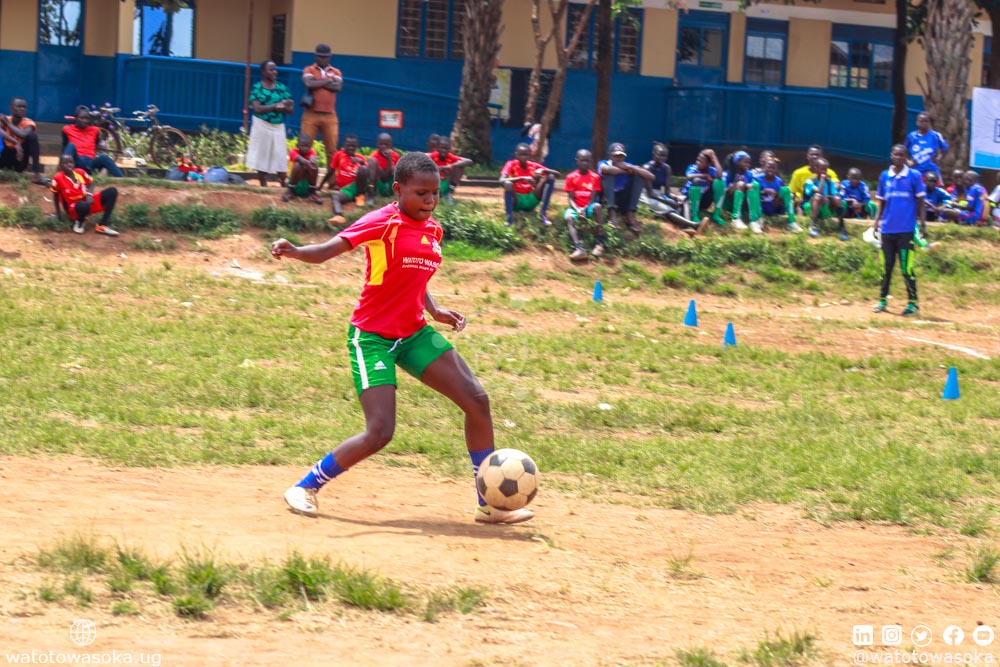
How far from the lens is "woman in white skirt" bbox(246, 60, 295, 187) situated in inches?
775

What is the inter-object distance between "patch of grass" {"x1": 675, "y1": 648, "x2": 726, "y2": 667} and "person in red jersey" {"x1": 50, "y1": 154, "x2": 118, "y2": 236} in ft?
44.1

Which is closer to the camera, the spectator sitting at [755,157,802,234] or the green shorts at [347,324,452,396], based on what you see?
the green shorts at [347,324,452,396]

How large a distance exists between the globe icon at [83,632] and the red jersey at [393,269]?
8.00 feet

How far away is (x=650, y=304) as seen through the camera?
17.0m

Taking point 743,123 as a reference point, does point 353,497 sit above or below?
below

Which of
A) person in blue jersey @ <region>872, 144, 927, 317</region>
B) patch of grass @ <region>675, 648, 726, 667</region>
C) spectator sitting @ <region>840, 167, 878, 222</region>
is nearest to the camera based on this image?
patch of grass @ <region>675, 648, 726, 667</region>

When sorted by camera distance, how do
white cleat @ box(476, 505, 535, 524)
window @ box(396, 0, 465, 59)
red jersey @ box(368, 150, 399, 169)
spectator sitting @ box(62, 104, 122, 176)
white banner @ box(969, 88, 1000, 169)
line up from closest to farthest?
white cleat @ box(476, 505, 535, 524)
spectator sitting @ box(62, 104, 122, 176)
red jersey @ box(368, 150, 399, 169)
white banner @ box(969, 88, 1000, 169)
window @ box(396, 0, 465, 59)

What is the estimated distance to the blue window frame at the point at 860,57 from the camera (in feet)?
105

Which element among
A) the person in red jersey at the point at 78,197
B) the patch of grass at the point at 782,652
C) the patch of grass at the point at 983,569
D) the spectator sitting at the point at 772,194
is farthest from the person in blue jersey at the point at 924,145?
the patch of grass at the point at 782,652

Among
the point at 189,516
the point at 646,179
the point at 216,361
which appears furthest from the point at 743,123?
the point at 189,516

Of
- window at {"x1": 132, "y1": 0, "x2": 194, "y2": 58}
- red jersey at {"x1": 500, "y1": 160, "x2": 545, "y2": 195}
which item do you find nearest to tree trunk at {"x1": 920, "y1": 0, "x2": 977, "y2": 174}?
red jersey at {"x1": 500, "y1": 160, "x2": 545, "y2": 195}

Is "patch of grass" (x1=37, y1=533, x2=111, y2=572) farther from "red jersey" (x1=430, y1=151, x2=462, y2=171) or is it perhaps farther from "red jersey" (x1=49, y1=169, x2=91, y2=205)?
"red jersey" (x1=430, y1=151, x2=462, y2=171)

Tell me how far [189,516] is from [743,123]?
2429 cm

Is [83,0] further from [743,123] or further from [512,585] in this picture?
[512,585]
